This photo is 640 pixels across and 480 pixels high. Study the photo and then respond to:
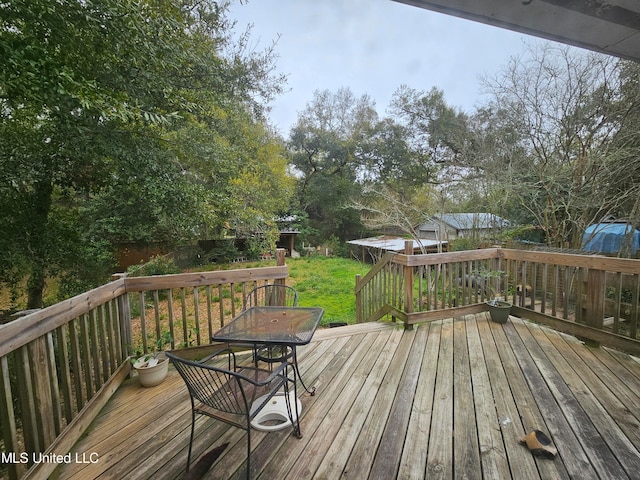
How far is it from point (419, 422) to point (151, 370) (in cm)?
214

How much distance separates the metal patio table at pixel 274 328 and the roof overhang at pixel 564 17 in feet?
6.00

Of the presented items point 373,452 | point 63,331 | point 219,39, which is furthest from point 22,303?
point 219,39

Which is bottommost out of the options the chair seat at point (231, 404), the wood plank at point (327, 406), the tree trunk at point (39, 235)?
the wood plank at point (327, 406)

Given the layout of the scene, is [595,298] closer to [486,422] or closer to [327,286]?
[486,422]

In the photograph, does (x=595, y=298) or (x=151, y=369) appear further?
(x=595, y=298)

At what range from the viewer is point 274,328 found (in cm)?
202

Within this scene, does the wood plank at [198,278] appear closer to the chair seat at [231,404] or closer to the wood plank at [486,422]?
the chair seat at [231,404]

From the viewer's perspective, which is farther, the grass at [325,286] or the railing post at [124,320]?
the grass at [325,286]

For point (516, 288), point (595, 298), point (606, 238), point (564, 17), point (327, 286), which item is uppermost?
point (564, 17)

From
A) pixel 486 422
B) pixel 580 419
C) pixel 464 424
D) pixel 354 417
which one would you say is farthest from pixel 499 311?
pixel 354 417

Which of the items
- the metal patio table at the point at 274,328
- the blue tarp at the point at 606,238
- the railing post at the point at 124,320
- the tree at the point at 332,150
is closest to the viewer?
the metal patio table at the point at 274,328

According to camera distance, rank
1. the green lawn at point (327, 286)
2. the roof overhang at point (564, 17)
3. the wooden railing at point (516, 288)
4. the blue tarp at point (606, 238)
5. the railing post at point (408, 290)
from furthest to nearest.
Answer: the green lawn at point (327, 286)
the blue tarp at point (606, 238)
the railing post at point (408, 290)
the wooden railing at point (516, 288)
the roof overhang at point (564, 17)

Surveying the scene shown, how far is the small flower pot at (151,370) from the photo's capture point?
7.73 ft

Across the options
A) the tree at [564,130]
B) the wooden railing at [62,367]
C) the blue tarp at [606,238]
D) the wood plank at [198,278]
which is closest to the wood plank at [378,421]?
the wood plank at [198,278]
